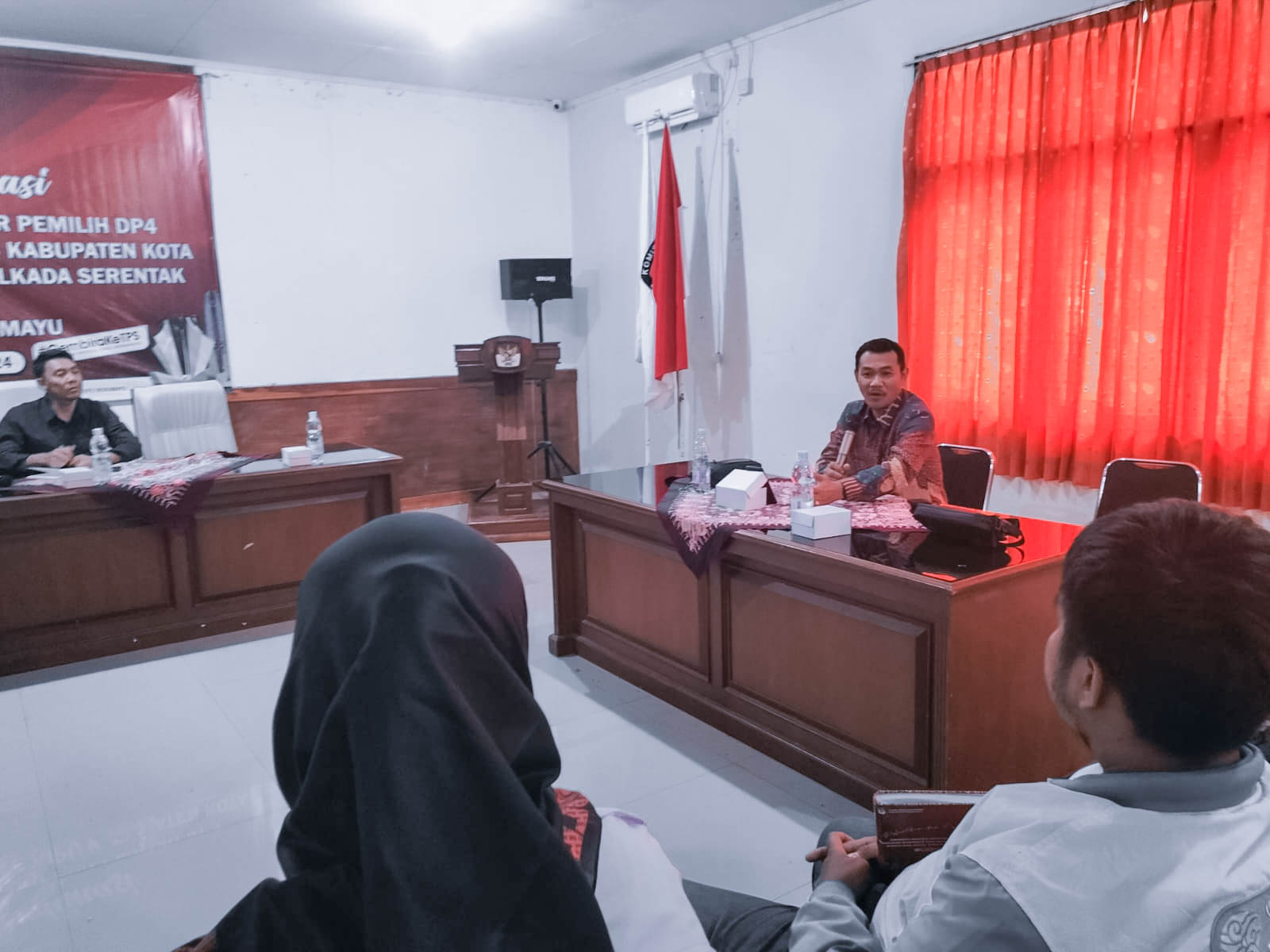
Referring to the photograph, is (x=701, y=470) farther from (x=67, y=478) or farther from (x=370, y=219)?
(x=370, y=219)

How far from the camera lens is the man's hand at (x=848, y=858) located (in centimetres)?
115

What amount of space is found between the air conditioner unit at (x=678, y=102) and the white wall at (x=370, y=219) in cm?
118

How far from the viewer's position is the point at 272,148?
5.25 m

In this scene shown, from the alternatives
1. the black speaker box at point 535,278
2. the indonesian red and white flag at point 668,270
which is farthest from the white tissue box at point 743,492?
the black speaker box at point 535,278

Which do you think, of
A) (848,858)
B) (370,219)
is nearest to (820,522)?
(848,858)

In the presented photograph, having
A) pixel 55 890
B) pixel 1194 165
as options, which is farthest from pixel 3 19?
pixel 1194 165

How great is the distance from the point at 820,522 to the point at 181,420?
3.12 metres

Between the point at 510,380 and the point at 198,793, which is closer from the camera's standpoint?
the point at 198,793

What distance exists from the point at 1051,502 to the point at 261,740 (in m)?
3.07

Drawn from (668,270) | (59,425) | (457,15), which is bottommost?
(59,425)

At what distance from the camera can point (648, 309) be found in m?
5.28

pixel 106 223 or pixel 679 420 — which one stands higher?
pixel 106 223

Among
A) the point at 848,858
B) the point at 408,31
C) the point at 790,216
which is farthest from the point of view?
the point at 790,216

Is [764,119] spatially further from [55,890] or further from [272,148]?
[55,890]
